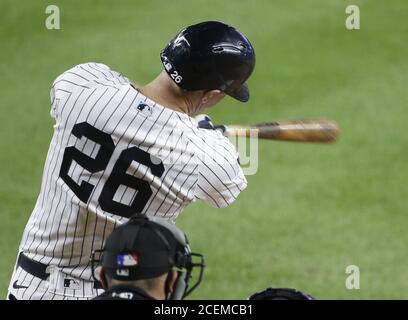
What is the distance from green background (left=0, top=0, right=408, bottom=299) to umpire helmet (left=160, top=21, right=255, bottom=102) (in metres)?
4.05

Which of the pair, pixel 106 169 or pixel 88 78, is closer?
pixel 106 169

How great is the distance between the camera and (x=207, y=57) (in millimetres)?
5035

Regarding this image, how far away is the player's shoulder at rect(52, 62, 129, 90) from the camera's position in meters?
5.01

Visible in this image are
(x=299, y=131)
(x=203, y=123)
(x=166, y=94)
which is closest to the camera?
(x=166, y=94)

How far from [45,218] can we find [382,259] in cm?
532

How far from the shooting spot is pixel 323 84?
41.9 feet

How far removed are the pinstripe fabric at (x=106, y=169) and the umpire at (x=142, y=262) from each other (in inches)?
30.2

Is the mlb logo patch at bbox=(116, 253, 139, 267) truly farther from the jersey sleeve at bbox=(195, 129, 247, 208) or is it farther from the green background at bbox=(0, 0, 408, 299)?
the green background at bbox=(0, 0, 408, 299)

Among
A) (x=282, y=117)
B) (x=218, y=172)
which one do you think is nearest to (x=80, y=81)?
(x=218, y=172)

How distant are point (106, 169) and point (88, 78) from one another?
485 mm

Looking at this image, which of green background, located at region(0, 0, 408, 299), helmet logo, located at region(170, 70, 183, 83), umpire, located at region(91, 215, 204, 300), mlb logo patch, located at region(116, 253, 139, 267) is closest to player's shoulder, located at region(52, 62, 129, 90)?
helmet logo, located at region(170, 70, 183, 83)

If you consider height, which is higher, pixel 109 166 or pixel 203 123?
pixel 203 123

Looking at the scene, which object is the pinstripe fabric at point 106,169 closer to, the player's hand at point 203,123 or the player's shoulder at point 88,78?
the player's shoulder at point 88,78

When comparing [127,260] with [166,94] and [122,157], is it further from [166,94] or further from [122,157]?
[166,94]
